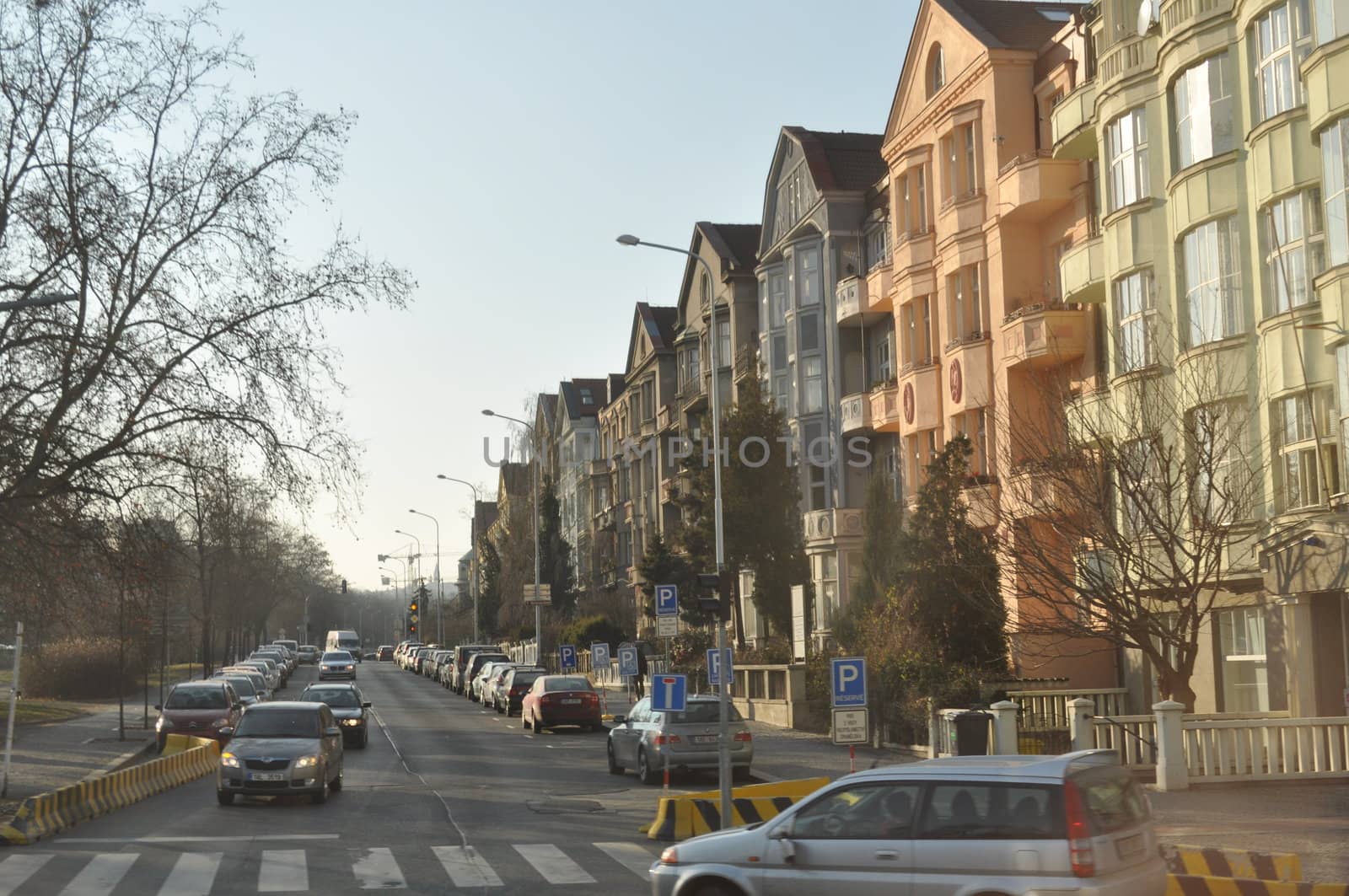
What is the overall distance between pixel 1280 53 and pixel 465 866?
17.3 meters

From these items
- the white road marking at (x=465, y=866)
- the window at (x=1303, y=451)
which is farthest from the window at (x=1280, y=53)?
the white road marking at (x=465, y=866)

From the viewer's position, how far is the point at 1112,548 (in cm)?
2206

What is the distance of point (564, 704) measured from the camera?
130ft

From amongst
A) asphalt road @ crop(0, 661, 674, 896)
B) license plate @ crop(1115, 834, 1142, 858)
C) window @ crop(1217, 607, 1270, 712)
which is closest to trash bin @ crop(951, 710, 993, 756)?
asphalt road @ crop(0, 661, 674, 896)

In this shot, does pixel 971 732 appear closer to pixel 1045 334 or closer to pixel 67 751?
pixel 1045 334

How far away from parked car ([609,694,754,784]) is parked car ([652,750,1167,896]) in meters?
13.6

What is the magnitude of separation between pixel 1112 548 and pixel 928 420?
1742 centimetres

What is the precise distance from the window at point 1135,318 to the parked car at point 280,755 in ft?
48.5

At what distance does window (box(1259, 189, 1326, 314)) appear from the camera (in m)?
23.0

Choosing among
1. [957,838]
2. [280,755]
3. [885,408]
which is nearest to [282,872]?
[280,755]

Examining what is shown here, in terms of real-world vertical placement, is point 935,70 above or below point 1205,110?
above

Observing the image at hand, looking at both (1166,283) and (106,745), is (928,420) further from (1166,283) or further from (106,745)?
(106,745)

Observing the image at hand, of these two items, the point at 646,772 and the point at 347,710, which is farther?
the point at 347,710

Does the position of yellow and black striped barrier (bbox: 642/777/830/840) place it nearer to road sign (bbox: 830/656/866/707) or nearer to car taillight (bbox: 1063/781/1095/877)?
road sign (bbox: 830/656/866/707)
